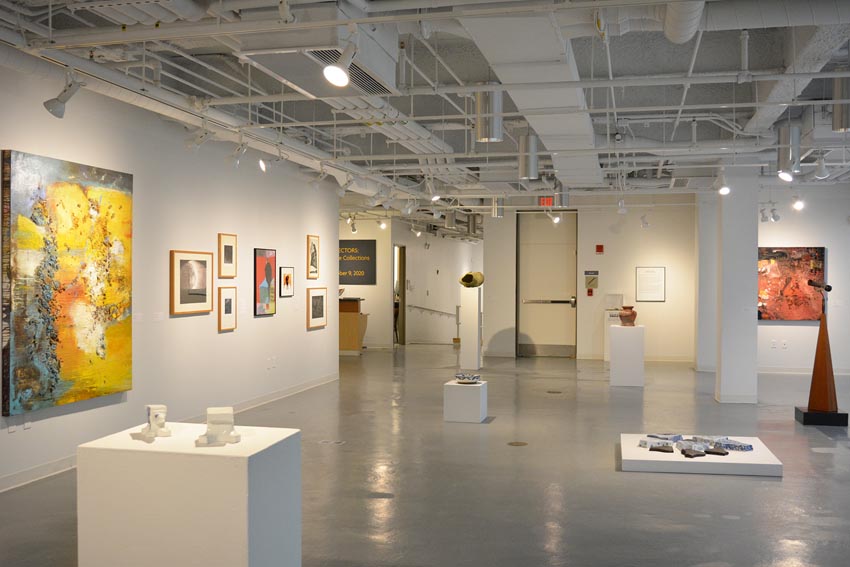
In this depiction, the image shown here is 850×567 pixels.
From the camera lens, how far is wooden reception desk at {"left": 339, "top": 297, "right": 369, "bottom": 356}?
18391 mm

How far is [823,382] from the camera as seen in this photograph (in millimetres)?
9891

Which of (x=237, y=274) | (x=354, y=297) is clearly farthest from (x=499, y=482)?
(x=354, y=297)

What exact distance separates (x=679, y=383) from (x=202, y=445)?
11.0 metres

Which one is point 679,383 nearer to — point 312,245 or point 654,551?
point 312,245

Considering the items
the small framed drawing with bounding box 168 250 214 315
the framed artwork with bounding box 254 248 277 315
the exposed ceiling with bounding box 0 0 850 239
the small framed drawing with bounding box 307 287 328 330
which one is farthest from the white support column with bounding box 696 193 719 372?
the small framed drawing with bounding box 168 250 214 315

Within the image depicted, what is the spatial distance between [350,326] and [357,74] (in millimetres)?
12731

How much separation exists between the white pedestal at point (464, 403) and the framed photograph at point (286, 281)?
3425mm

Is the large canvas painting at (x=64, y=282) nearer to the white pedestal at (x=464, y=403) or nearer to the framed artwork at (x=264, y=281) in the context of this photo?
the framed artwork at (x=264, y=281)

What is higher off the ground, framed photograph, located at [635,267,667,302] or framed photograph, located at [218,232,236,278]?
framed photograph, located at [218,232,236,278]

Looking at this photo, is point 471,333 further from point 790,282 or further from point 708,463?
point 708,463

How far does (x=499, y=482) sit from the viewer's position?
22.9 feet

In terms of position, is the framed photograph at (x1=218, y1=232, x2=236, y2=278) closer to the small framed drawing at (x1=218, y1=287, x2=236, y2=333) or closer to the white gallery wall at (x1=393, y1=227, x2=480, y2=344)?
the small framed drawing at (x1=218, y1=287, x2=236, y2=333)

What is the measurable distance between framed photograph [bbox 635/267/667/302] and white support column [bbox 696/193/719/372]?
139 cm

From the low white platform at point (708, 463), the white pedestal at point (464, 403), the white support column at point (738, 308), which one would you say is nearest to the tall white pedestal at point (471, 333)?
the white support column at point (738, 308)
